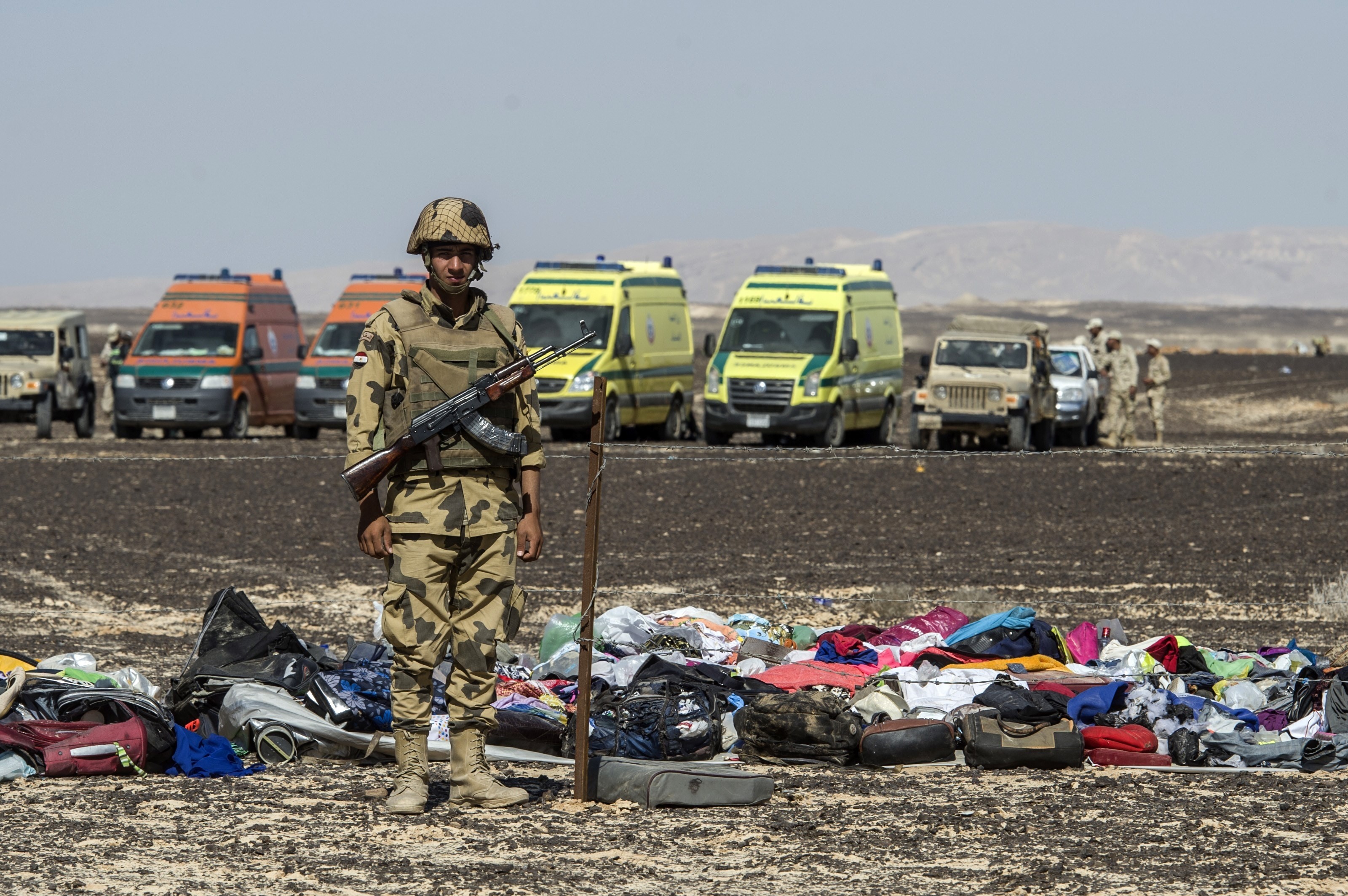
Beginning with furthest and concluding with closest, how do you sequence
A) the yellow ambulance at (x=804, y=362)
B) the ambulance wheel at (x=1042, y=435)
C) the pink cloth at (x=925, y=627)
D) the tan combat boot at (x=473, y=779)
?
the ambulance wheel at (x=1042, y=435) → the yellow ambulance at (x=804, y=362) → the pink cloth at (x=925, y=627) → the tan combat boot at (x=473, y=779)

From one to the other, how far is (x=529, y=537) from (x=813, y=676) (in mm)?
2646

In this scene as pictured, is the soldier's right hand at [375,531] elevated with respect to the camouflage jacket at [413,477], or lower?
lower

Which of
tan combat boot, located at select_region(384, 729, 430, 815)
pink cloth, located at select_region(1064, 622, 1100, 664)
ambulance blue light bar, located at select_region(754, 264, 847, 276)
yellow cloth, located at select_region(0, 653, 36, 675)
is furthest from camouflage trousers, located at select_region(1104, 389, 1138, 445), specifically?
tan combat boot, located at select_region(384, 729, 430, 815)

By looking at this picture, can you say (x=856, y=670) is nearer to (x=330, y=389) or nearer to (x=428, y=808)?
(x=428, y=808)

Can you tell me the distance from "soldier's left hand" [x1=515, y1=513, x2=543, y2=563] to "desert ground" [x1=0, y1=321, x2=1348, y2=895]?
95cm

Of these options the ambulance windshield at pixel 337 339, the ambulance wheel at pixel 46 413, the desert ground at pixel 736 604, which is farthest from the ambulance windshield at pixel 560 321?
the ambulance wheel at pixel 46 413

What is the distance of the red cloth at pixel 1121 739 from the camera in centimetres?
729

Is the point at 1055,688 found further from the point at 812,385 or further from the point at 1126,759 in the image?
the point at 812,385

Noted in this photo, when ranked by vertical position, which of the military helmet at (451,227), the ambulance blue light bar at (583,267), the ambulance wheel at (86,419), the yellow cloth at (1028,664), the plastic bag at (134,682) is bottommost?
the ambulance wheel at (86,419)

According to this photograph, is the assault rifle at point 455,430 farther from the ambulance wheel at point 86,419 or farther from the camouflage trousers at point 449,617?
the ambulance wheel at point 86,419

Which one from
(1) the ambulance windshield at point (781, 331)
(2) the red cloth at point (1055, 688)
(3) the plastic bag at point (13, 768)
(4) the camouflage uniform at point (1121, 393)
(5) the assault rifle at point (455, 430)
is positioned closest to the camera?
(5) the assault rifle at point (455, 430)

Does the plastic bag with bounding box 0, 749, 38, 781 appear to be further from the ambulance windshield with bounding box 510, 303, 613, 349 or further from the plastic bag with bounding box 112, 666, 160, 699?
the ambulance windshield with bounding box 510, 303, 613, 349

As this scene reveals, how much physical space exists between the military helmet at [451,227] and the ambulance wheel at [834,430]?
19.4 m

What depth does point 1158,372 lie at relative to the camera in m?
28.5
